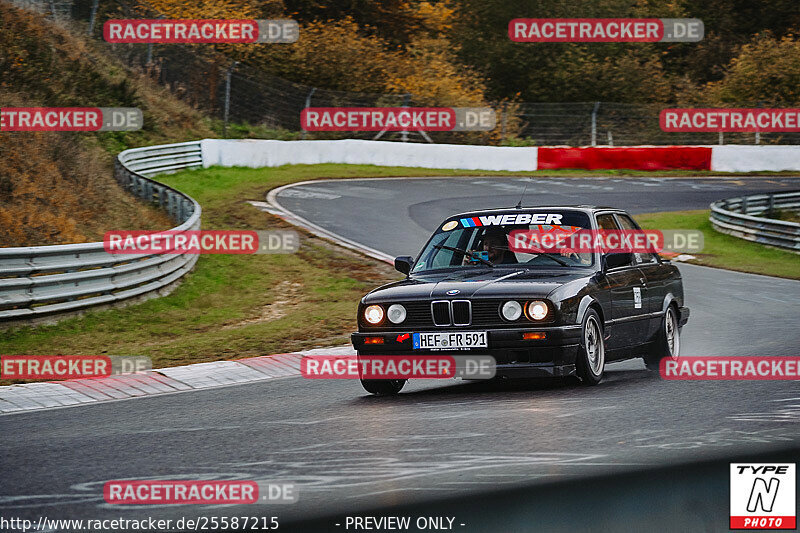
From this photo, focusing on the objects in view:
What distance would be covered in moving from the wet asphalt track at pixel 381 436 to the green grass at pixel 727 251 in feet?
32.7

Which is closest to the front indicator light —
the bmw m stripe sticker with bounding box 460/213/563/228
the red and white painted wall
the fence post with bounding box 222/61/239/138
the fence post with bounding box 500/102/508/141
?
the bmw m stripe sticker with bounding box 460/213/563/228

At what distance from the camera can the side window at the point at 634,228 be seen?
9.89 m

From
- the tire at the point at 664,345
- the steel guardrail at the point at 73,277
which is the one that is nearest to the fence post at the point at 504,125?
the steel guardrail at the point at 73,277

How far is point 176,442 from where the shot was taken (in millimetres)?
6457

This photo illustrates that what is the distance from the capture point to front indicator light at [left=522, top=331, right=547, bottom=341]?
7867mm

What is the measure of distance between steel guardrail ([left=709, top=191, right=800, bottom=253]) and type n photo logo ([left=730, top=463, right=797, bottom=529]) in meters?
21.1

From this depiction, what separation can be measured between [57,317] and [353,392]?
5.74 metres

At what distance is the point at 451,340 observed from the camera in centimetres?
802

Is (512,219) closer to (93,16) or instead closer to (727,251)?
(727,251)

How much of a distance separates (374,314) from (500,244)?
4.89ft

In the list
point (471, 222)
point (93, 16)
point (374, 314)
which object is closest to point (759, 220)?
point (471, 222)

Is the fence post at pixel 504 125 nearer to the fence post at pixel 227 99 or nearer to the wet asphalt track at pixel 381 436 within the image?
the fence post at pixel 227 99

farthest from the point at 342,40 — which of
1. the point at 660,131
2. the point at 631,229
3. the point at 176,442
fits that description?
the point at 176,442

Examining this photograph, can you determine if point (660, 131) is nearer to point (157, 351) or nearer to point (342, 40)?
point (342, 40)
